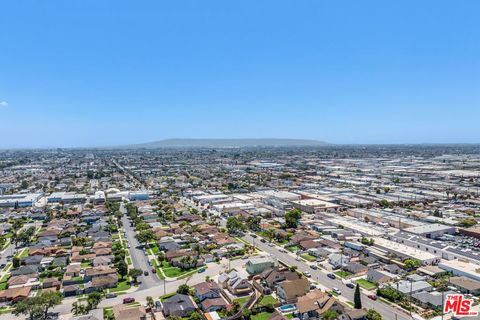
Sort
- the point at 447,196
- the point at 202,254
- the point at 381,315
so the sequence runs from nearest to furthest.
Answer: the point at 381,315
the point at 202,254
the point at 447,196

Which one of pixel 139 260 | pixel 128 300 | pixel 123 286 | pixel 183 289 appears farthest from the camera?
pixel 139 260

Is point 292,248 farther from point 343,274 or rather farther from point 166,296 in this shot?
point 166,296

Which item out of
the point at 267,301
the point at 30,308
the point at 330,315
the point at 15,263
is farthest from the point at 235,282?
the point at 15,263

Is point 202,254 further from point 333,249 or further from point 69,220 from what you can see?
point 69,220

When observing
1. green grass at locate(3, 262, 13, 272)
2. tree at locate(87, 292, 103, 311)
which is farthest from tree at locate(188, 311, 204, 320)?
green grass at locate(3, 262, 13, 272)

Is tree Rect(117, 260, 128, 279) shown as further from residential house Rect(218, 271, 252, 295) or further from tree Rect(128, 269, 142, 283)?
residential house Rect(218, 271, 252, 295)

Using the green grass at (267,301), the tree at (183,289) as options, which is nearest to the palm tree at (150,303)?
the tree at (183,289)

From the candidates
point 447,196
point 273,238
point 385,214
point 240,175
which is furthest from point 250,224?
point 240,175

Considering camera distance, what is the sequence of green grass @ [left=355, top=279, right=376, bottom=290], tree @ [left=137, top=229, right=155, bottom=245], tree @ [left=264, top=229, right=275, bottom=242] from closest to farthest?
green grass @ [left=355, top=279, right=376, bottom=290] < tree @ [left=137, top=229, right=155, bottom=245] < tree @ [left=264, top=229, right=275, bottom=242]
